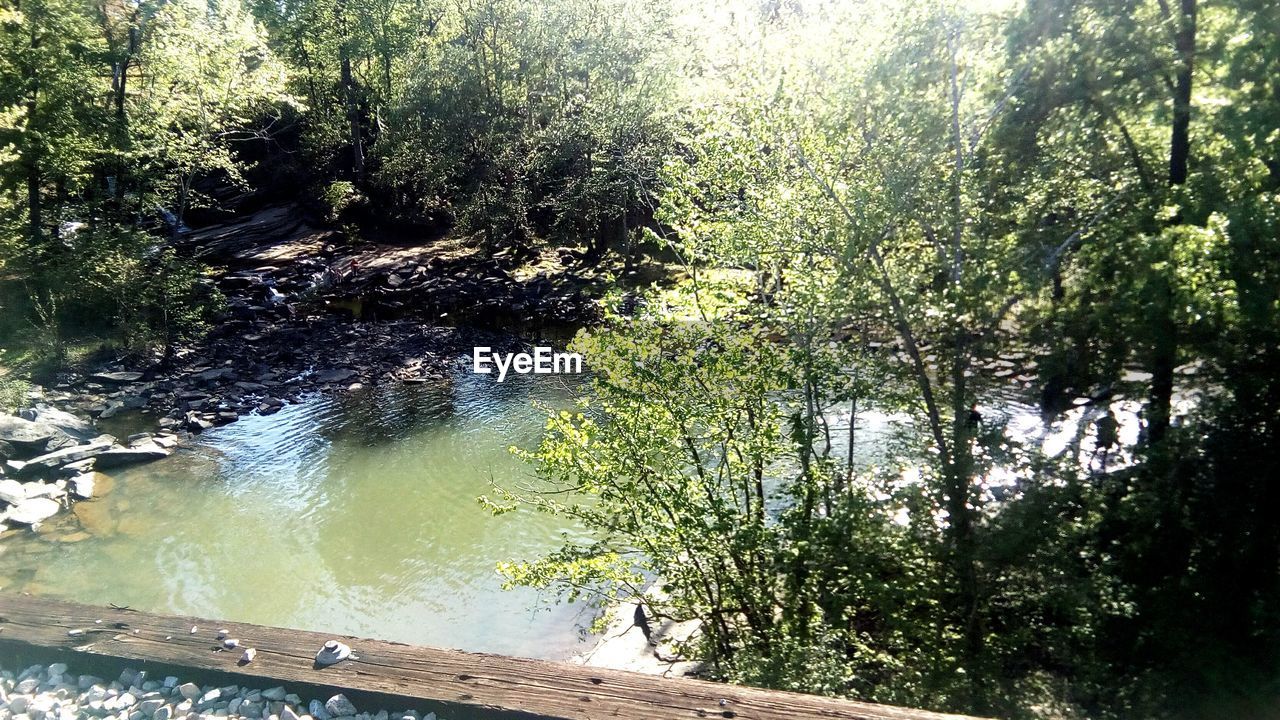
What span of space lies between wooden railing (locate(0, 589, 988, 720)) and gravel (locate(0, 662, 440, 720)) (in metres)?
0.07

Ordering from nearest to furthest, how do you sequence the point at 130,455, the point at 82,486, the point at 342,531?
the point at 342,531
the point at 82,486
the point at 130,455

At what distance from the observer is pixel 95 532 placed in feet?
38.3

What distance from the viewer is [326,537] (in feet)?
38.3

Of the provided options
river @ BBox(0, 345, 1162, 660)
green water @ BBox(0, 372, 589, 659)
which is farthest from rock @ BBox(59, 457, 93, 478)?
river @ BBox(0, 345, 1162, 660)

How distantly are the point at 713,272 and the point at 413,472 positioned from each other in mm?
8319

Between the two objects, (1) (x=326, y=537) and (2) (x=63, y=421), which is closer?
(1) (x=326, y=537)

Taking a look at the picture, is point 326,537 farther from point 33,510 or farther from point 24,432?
point 24,432

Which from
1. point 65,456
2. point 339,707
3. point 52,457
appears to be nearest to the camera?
point 339,707

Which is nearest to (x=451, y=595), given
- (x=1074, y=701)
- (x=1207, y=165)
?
(x=1074, y=701)

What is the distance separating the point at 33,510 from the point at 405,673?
38.3 feet

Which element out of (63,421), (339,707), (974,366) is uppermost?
(974,366)

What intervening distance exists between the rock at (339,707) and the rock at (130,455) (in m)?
12.9

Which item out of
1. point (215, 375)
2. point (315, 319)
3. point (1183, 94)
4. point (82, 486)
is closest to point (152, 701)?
point (1183, 94)

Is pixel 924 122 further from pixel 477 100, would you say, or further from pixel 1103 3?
pixel 477 100
